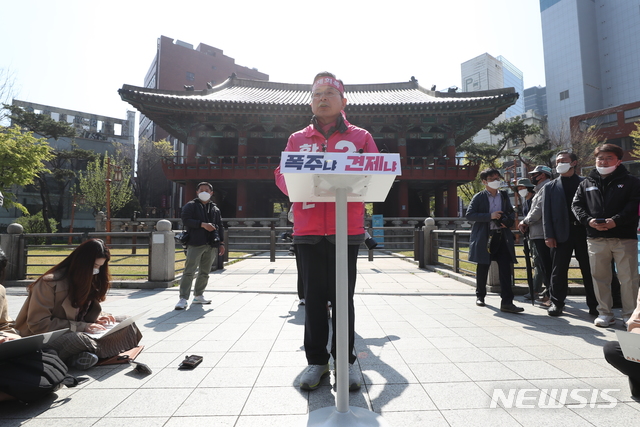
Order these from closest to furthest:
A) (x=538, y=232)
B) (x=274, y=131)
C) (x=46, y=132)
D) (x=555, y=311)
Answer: (x=555, y=311) → (x=538, y=232) → (x=274, y=131) → (x=46, y=132)

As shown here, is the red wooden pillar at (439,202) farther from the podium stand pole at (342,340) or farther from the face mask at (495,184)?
the podium stand pole at (342,340)

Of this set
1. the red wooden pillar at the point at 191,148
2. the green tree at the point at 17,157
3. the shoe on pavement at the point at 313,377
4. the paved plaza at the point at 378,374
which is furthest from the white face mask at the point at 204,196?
the red wooden pillar at the point at 191,148

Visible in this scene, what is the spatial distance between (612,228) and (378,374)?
128 inches

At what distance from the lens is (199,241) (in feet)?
16.2

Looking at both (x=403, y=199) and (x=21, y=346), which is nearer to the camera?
(x=21, y=346)

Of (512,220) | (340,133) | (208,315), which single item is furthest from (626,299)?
(208,315)

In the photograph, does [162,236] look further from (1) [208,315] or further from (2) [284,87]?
(2) [284,87]

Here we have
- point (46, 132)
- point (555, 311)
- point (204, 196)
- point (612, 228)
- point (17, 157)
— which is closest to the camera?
point (612, 228)

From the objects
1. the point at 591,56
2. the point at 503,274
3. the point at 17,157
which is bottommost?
the point at 503,274

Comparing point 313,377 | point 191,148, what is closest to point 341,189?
point 313,377

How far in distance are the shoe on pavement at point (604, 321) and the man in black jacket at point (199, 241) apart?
16.8 ft

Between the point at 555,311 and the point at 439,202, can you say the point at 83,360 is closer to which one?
the point at 555,311

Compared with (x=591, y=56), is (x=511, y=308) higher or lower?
lower

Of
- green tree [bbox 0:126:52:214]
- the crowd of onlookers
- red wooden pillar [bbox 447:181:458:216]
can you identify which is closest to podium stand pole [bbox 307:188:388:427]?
the crowd of onlookers
